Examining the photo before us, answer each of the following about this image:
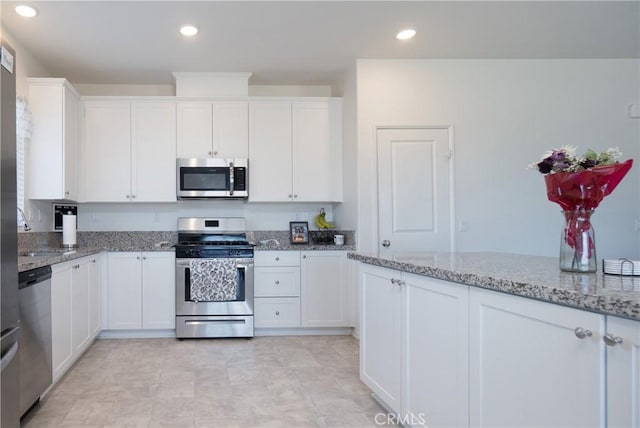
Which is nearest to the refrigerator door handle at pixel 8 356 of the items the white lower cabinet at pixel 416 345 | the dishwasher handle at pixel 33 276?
the dishwasher handle at pixel 33 276

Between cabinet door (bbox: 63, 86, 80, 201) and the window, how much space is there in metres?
0.30

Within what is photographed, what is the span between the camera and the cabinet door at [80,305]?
118 inches

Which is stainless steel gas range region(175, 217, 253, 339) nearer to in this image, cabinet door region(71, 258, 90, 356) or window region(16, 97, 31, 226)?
cabinet door region(71, 258, 90, 356)

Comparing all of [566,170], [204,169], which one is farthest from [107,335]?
[566,170]

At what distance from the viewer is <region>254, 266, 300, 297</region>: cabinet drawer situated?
3.93 meters

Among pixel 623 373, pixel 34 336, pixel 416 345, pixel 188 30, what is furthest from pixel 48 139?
pixel 623 373

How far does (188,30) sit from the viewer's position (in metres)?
3.16

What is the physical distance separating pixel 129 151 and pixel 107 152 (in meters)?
0.21

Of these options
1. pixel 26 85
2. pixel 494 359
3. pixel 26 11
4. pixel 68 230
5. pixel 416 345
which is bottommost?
pixel 416 345

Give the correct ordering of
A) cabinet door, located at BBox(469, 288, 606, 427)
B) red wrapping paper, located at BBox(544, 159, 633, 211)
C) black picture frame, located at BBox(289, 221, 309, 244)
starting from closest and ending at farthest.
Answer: cabinet door, located at BBox(469, 288, 606, 427), red wrapping paper, located at BBox(544, 159, 633, 211), black picture frame, located at BBox(289, 221, 309, 244)

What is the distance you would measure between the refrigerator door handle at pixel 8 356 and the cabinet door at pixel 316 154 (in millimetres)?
2845

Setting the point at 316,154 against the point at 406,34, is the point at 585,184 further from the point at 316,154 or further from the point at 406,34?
the point at 316,154

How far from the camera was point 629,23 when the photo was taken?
128 inches

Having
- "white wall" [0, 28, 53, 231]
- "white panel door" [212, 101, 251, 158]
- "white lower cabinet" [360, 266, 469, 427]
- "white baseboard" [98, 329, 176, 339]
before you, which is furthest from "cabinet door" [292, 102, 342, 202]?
"white wall" [0, 28, 53, 231]
